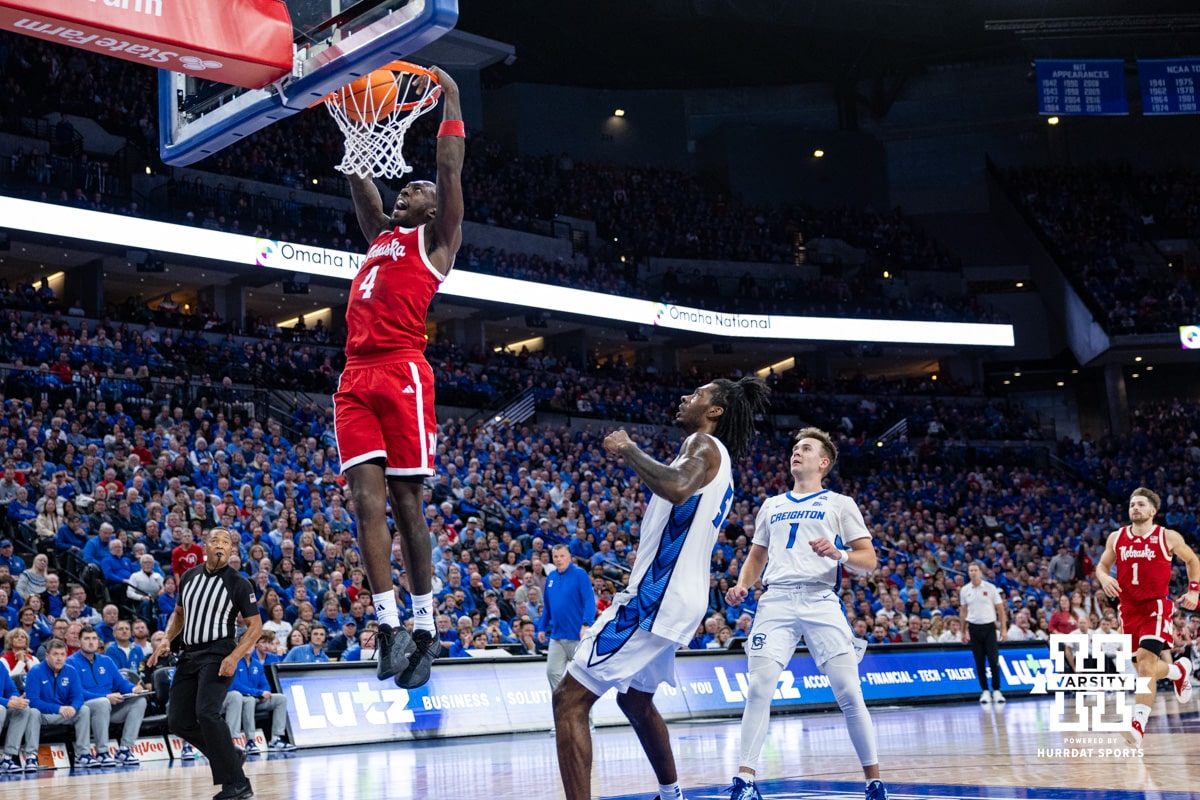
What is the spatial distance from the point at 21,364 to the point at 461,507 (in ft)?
25.4

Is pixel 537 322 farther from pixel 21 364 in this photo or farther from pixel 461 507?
pixel 21 364

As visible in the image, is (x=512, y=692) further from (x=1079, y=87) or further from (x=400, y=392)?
(x=1079, y=87)

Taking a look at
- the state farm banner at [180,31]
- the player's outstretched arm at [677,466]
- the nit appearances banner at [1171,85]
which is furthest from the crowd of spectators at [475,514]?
the nit appearances banner at [1171,85]

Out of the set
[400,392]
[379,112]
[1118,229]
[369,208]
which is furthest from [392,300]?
[1118,229]

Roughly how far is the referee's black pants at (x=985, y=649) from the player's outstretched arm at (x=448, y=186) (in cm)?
1278

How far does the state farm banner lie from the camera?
5773 mm

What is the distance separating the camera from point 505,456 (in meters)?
24.3

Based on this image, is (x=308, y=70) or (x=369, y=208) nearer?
(x=369, y=208)

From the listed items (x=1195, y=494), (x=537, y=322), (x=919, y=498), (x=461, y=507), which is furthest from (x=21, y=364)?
Result: (x=1195, y=494)

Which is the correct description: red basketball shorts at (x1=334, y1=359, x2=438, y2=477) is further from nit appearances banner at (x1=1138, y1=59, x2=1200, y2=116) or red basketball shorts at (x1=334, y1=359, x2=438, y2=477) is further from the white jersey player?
nit appearances banner at (x1=1138, y1=59, x2=1200, y2=116)

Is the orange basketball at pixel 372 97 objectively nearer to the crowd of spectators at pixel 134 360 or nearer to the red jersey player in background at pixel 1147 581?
the red jersey player in background at pixel 1147 581

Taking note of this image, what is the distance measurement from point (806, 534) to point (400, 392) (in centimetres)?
296

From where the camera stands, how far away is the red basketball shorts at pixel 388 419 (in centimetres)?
549

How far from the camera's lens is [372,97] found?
657 cm
